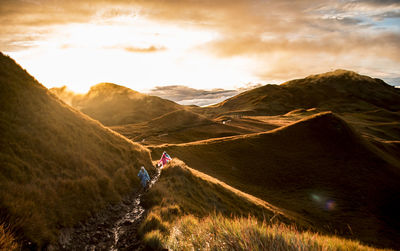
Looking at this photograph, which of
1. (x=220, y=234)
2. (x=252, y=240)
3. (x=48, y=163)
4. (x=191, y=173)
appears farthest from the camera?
(x=191, y=173)

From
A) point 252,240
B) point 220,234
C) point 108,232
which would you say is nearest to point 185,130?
point 108,232

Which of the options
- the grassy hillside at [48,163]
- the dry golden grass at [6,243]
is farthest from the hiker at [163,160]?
the dry golden grass at [6,243]

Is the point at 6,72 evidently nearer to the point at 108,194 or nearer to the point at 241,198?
the point at 108,194

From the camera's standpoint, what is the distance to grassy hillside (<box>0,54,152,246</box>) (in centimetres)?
922

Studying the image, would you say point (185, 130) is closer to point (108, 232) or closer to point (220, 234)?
point (108, 232)

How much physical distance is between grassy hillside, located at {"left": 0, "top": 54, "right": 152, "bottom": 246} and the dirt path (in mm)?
495

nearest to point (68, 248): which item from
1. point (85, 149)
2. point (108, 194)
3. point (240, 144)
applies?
point (108, 194)

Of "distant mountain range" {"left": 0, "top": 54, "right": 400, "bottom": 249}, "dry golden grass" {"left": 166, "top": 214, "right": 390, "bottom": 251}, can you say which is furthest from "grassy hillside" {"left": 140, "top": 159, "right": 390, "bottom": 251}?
"distant mountain range" {"left": 0, "top": 54, "right": 400, "bottom": 249}

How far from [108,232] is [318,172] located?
52.6 m

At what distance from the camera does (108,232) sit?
10.9 metres

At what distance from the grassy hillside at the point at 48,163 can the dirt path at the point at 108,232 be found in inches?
19.5

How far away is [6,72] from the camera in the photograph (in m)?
18.4

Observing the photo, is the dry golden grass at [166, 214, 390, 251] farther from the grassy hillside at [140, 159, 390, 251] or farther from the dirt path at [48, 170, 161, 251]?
the dirt path at [48, 170, 161, 251]

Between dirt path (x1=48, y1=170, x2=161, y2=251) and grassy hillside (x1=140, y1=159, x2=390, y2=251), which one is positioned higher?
grassy hillside (x1=140, y1=159, x2=390, y2=251)
